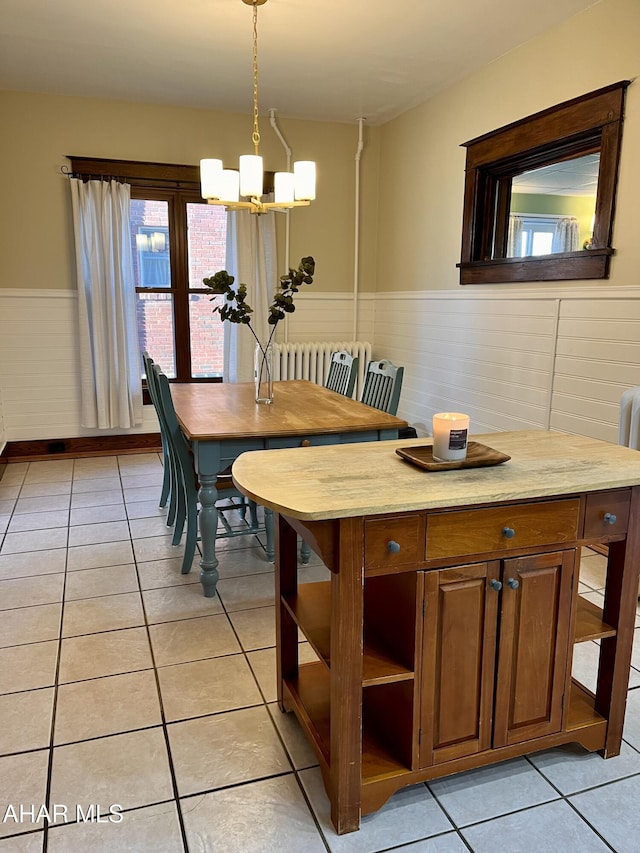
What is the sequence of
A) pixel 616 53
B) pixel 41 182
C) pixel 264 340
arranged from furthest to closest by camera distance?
pixel 264 340
pixel 41 182
pixel 616 53

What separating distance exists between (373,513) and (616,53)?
2790 mm

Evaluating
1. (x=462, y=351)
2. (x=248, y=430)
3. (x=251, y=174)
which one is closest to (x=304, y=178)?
(x=251, y=174)

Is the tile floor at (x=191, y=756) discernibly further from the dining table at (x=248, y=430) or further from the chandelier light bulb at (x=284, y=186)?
the chandelier light bulb at (x=284, y=186)

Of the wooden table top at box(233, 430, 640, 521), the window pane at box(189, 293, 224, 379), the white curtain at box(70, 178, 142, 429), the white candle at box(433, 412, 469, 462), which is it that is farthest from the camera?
the window pane at box(189, 293, 224, 379)

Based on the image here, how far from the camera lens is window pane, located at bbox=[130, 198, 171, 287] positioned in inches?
189

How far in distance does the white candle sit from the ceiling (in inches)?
97.8

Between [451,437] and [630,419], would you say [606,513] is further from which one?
[630,419]

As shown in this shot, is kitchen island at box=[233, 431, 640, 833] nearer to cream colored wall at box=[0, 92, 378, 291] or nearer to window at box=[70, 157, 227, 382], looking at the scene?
window at box=[70, 157, 227, 382]

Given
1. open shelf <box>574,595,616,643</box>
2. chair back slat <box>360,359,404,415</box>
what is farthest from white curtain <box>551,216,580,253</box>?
open shelf <box>574,595,616,643</box>

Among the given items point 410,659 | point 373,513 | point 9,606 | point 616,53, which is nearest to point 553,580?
→ point 410,659

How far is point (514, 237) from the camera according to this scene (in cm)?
383

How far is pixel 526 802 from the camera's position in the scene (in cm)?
159

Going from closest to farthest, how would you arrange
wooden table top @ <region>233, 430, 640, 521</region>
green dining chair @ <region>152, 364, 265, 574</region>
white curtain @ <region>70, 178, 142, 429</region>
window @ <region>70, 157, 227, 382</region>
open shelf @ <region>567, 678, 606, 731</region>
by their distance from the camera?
wooden table top @ <region>233, 430, 640, 521</region>
open shelf @ <region>567, 678, 606, 731</region>
green dining chair @ <region>152, 364, 265, 574</region>
white curtain @ <region>70, 178, 142, 429</region>
window @ <region>70, 157, 227, 382</region>

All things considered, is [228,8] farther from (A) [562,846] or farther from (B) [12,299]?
(A) [562,846]
